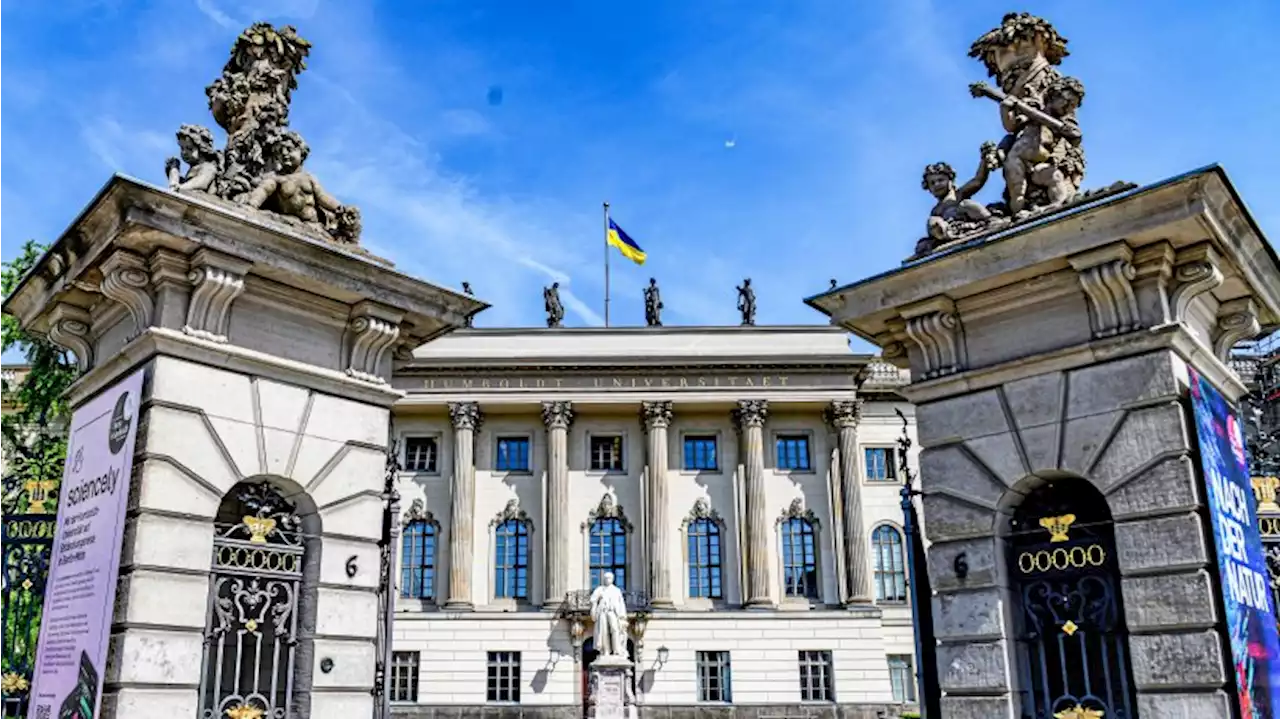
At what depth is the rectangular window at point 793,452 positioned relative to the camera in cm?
4375

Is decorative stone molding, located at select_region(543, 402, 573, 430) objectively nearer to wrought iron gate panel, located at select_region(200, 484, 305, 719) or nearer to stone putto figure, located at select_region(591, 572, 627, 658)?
stone putto figure, located at select_region(591, 572, 627, 658)

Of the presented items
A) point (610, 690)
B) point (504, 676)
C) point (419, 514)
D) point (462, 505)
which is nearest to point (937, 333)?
point (610, 690)

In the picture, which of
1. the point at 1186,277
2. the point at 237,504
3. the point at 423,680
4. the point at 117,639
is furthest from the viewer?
the point at 423,680

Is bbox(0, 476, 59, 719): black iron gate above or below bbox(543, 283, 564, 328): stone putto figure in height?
below

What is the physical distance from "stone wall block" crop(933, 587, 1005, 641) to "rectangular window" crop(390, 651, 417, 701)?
1422 inches

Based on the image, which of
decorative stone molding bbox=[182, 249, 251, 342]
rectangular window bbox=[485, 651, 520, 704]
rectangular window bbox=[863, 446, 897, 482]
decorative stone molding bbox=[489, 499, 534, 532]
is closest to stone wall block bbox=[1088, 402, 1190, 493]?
decorative stone molding bbox=[182, 249, 251, 342]

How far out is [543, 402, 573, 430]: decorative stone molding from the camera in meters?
42.8

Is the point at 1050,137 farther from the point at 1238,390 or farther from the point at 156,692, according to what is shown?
the point at 156,692

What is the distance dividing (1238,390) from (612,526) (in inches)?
1436

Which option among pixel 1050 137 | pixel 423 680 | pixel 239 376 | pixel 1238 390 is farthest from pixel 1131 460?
pixel 423 680

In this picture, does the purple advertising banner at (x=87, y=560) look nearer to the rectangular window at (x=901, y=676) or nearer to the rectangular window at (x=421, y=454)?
the rectangular window at (x=421, y=454)

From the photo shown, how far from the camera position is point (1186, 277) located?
21.6 feet

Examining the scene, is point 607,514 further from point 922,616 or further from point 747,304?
point 922,616

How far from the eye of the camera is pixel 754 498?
139ft
